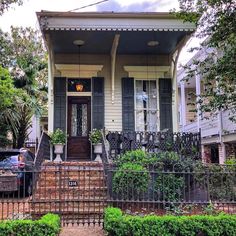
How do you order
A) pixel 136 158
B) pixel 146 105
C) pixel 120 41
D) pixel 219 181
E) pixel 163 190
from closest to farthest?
pixel 163 190
pixel 219 181
pixel 136 158
pixel 120 41
pixel 146 105

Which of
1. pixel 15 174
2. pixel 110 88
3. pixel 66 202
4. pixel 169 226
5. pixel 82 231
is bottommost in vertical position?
pixel 82 231

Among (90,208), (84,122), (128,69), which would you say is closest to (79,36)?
(128,69)

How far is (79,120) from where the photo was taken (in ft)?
42.3

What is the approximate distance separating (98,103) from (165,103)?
2.58 m

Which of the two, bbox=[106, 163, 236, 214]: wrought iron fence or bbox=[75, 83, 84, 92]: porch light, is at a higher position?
bbox=[75, 83, 84, 92]: porch light

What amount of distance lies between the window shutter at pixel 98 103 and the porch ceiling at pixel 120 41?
1194 millimetres

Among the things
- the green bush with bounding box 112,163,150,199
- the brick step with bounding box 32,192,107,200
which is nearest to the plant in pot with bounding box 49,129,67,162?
the brick step with bounding box 32,192,107,200

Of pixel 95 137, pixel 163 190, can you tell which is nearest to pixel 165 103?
pixel 95 137

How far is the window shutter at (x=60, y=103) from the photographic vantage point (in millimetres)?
12555

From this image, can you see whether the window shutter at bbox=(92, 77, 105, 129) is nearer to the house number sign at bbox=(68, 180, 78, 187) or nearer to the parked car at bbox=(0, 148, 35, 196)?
the parked car at bbox=(0, 148, 35, 196)

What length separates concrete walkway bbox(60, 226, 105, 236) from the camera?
6.39 meters

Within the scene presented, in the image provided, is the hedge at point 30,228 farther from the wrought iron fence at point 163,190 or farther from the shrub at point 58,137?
the shrub at point 58,137

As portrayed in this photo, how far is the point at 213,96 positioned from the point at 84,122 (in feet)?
18.8

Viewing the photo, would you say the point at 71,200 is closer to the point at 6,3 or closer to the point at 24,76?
the point at 6,3
